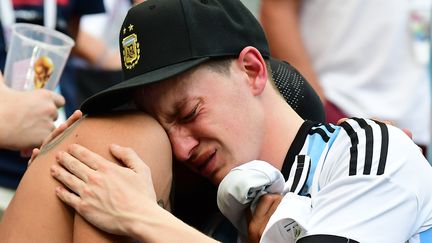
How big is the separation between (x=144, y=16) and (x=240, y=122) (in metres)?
→ 0.29

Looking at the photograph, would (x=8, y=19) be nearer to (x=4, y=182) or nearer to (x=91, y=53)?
(x=4, y=182)

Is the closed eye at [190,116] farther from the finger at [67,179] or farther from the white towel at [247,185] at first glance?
the finger at [67,179]

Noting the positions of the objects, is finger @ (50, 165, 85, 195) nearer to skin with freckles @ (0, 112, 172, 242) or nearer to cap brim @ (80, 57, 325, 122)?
skin with freckles @ (0, 112, 172, 242)

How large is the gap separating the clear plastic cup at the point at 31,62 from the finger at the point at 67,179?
1.76 feet

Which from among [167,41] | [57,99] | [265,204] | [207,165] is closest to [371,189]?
[265,204]

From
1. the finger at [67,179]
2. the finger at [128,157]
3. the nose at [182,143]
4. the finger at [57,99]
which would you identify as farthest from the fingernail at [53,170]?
the finger at [57,99]

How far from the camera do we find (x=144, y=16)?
1.79m

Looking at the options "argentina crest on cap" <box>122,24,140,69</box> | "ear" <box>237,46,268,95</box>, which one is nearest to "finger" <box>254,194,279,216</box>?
"ear" <box>237,46,268,95</box>

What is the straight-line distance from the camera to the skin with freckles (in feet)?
5.44

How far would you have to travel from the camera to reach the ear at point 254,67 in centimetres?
185

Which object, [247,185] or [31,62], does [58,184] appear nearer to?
[247,185]

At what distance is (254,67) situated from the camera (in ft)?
6.13

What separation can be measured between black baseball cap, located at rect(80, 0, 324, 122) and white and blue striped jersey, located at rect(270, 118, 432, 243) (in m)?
0.31

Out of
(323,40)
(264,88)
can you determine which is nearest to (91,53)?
(323,40)
